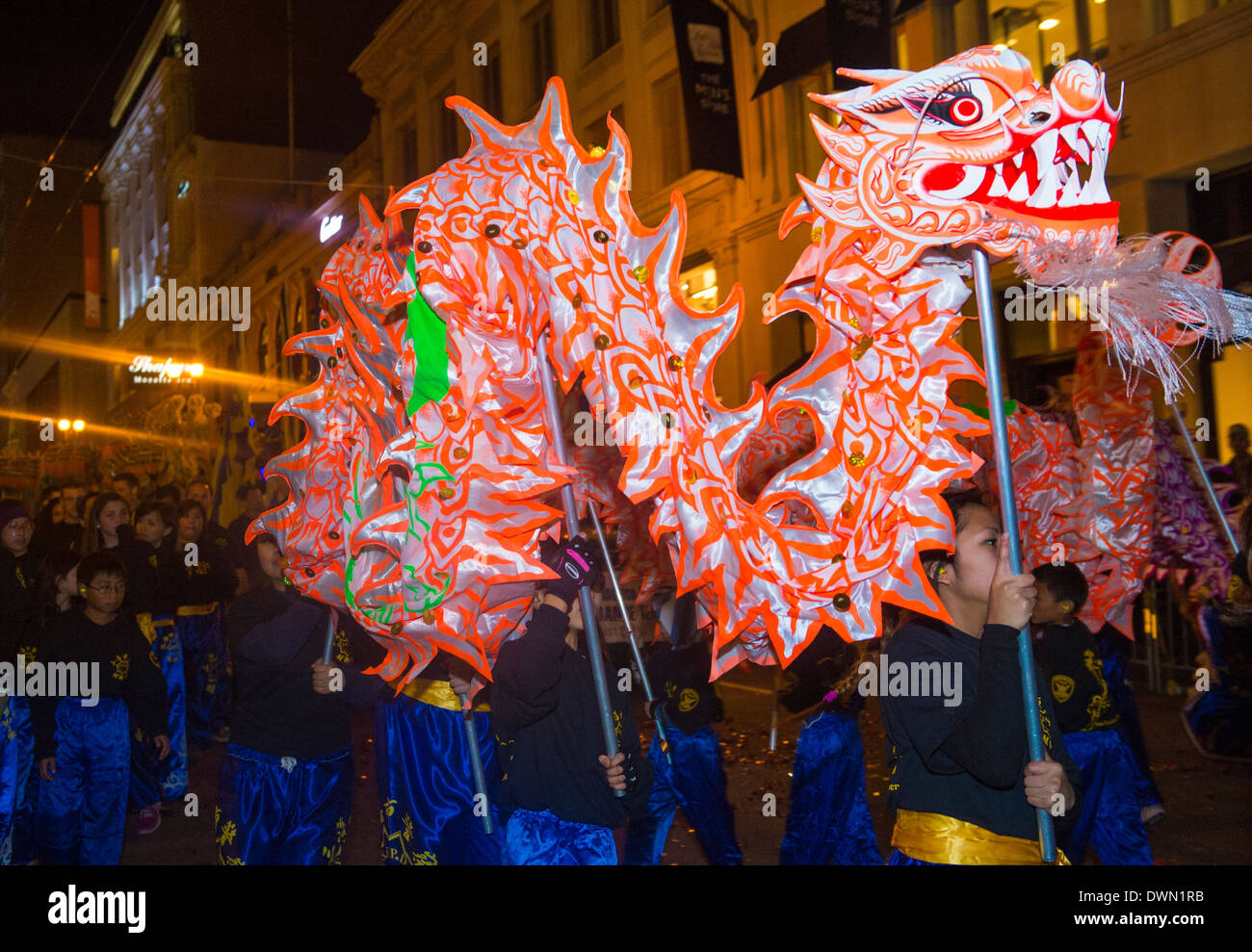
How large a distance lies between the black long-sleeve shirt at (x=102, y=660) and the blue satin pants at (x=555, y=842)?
2.46m

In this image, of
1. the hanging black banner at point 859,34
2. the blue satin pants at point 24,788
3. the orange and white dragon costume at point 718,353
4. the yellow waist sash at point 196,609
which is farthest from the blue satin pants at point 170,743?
the hanging black banner at point 859,34

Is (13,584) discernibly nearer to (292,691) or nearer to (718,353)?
(292,691)

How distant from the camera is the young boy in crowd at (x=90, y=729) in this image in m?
4.87

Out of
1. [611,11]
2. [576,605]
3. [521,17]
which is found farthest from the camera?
[521,17]

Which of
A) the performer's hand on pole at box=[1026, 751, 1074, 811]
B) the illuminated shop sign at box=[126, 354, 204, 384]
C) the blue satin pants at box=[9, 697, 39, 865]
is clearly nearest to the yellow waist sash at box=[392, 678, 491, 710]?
the blue satin pants at box=[9, 697, 39, 865]

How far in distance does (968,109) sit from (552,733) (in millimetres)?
2080

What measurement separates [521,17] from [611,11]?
183 cm

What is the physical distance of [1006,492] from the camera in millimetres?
2609

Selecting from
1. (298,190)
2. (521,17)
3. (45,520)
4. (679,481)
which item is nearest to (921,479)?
(679,481)

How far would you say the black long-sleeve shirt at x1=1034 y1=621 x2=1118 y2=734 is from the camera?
166 inches

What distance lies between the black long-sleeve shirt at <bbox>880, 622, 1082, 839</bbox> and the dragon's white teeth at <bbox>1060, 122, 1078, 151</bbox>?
1084mm

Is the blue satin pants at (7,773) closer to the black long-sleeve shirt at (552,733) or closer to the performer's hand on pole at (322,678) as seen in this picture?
the performer's hand on pole at (322,678)
